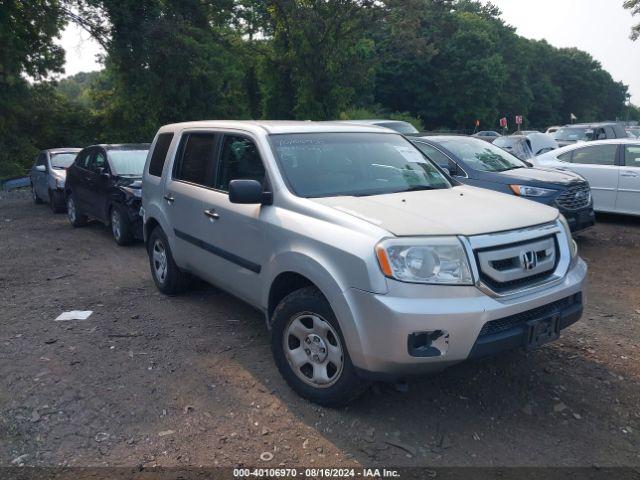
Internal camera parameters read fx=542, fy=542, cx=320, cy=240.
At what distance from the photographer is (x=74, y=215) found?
35.1 feet

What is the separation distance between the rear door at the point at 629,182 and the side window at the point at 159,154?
7.38 meters

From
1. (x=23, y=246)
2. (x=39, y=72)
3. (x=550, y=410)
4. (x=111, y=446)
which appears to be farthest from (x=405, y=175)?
(x=39, y=72)

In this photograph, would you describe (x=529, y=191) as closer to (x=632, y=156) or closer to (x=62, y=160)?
(x=632, y=156)

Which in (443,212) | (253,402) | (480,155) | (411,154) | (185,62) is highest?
(185,62)

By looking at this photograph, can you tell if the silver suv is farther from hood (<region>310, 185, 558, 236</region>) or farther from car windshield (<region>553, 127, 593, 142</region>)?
car windshield (<region>553, 127, 593, 142</region>)

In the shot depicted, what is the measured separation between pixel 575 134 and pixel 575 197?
12316 millimetres

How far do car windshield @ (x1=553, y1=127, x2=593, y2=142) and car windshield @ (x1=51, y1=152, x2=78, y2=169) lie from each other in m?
15.1

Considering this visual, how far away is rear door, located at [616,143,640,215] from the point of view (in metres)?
8.88

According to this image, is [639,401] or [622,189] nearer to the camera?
[639,401]

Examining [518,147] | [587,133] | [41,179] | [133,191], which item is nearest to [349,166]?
[133,191]

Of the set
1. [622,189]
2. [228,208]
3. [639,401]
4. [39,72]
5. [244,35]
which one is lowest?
[639,401]

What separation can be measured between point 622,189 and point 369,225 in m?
7.51

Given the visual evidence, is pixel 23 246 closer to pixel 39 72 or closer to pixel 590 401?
pixel 590 401

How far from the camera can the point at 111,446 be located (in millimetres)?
3215
